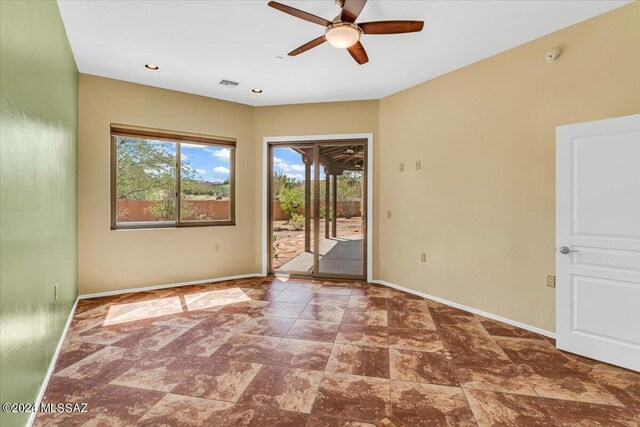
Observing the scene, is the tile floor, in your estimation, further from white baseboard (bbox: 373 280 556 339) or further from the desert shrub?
the desert shrub

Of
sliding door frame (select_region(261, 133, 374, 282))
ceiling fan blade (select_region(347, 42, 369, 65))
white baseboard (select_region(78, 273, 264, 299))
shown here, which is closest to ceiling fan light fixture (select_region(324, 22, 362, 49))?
ceiling fan blade (select_region(347, 42, 369, 65))

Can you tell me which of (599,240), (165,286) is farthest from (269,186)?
(599,240)

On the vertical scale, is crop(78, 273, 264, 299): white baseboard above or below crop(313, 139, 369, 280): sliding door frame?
below

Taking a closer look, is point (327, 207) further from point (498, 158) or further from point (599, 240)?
point (599, 240)

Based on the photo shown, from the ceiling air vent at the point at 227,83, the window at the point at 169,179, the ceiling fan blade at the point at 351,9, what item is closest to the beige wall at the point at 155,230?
the window at the point at 169,179

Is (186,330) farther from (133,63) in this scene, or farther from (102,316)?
(133,63)

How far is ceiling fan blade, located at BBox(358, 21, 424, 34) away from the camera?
7.59 feet

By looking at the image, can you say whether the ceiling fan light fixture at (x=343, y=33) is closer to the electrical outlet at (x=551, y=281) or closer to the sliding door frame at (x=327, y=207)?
the sliding door frame at (x=327, y=207)

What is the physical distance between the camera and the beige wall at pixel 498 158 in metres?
2.70

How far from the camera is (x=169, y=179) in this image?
4605mm

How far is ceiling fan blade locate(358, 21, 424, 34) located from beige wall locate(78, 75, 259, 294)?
126 inches

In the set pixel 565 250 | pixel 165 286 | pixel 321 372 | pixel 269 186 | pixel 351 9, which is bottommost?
pixel 321 372

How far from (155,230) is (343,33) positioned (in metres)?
3.76

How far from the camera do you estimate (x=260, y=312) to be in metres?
3.57
